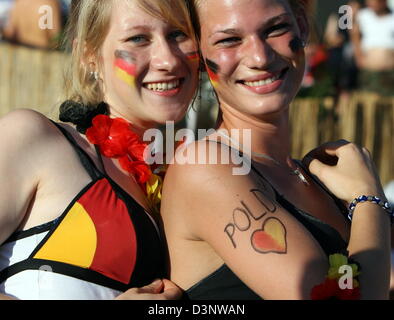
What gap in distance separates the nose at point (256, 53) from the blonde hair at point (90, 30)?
300 mm

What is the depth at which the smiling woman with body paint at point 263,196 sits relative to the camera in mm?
2389

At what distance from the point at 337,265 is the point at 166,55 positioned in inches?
41.1

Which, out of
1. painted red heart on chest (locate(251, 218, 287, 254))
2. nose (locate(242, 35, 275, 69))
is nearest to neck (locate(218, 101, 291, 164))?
nose (locate(242, 35, 275, 69))

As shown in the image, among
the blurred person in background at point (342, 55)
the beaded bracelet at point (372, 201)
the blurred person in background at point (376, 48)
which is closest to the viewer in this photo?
the beaded bracelet at point (372, 201)

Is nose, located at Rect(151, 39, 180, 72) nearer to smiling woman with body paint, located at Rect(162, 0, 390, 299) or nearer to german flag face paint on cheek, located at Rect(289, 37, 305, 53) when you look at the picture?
smiling woman with body paint, located at Rect(162, 0, 390, 299)

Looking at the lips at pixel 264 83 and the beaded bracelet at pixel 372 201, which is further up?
the lips at pixel 264 83

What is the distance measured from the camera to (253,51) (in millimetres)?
2682

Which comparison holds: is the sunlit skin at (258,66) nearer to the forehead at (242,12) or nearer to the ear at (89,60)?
the forehead at (242,12)

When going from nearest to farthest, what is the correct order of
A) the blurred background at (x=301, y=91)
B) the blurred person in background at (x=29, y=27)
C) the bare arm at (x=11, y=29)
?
the blurred background at (x=301, y=91) → the blurred person in background at (x=29, y=27) → the bare arm at (x=11, y=29)

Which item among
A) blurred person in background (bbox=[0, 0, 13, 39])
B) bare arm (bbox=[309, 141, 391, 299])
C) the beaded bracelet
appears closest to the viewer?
bare arm (bbox=[309, 141, 391, 299])

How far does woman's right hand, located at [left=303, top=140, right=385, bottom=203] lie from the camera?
2.88 m

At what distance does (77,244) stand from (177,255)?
1.15 feet

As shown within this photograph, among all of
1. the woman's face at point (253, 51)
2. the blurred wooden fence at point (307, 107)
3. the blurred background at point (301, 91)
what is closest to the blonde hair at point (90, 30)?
the woman's face at point (253, 51)
